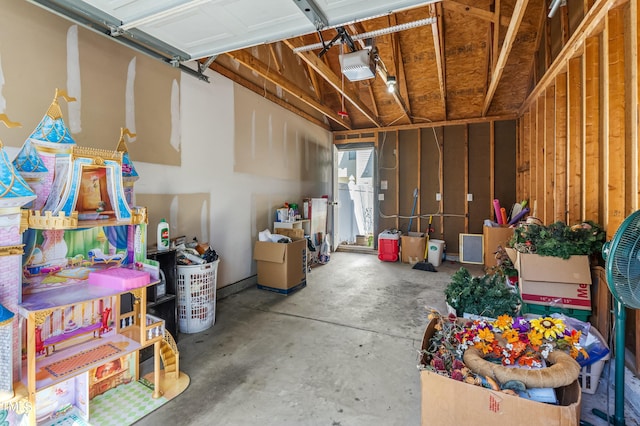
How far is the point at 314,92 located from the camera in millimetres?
5883

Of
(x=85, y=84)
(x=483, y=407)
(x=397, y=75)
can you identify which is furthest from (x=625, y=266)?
(x=397, y=75)

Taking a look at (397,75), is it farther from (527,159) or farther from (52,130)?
(52,130)

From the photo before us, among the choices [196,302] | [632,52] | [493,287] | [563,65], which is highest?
[563,65]

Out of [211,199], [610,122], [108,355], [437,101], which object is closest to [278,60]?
[211,199]

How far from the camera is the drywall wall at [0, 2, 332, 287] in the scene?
199 cm

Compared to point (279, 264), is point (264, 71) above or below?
above

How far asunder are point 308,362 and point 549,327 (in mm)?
1615

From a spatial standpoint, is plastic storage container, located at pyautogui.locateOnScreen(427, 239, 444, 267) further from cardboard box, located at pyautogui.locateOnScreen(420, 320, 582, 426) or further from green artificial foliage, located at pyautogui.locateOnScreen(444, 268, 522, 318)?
cardboard box, located at pyautogui.locateOnScreen(420, 320, 582, 426)

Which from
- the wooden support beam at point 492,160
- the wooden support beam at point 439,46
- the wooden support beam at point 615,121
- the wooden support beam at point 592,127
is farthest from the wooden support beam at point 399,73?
the wooden support beam at point 615,121

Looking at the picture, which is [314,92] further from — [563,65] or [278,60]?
[563,65]

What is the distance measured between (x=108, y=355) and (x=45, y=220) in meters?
0.84

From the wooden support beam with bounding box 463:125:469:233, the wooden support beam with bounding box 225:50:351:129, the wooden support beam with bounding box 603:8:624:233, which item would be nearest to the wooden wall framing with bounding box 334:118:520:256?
the wooden support beam with bounding box 463:125:469:233

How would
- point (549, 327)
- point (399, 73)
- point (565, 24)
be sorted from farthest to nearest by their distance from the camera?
point (399, 73) < point (565, 24) < point (549, 327)

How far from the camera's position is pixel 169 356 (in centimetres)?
213
